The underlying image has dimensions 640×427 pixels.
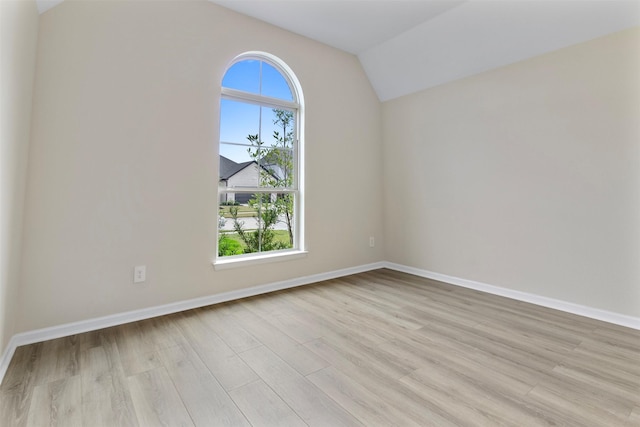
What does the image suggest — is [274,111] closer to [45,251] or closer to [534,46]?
[45,251]

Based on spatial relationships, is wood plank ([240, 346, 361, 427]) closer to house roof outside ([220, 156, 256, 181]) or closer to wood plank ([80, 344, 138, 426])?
wood plank ([80, 344, 138, 426])

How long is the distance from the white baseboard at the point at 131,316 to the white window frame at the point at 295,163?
0.89 feet

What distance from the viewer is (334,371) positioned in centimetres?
167

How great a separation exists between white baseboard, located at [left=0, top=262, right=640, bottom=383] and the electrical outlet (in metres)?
0.24

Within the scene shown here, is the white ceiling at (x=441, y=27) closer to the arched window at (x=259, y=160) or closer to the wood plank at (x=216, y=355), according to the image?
the arched window at (x=259, y=160)

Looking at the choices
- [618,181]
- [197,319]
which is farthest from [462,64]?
[197,319]

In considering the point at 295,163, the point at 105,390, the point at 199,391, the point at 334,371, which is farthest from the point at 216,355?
the point at 295,163

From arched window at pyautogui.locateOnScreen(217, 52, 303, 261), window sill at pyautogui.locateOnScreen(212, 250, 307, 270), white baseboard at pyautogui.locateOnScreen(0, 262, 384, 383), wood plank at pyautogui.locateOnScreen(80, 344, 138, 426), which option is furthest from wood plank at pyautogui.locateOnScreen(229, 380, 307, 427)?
arched window at pyautogui.locateOnScreen(217, 52, 303, 261)

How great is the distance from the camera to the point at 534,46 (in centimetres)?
268

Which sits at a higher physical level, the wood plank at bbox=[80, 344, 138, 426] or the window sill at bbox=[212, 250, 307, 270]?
the window sill at bbox=[212, 250, 307, 270]

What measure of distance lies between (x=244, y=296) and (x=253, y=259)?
14.3 inches

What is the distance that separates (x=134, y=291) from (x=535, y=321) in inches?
125

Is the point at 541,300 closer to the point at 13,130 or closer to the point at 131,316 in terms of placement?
the point at 131,316

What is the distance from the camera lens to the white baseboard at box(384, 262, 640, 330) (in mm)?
2309
